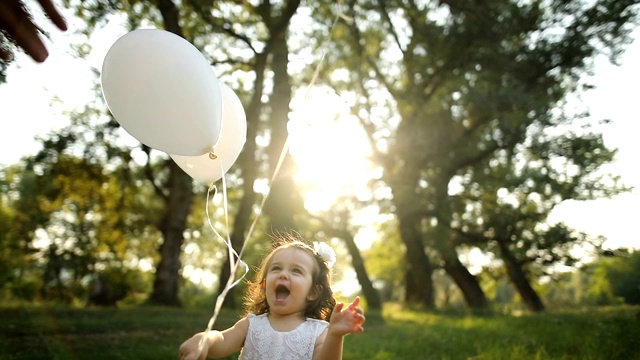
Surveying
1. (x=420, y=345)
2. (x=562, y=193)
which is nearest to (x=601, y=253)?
(x=562, y=193)

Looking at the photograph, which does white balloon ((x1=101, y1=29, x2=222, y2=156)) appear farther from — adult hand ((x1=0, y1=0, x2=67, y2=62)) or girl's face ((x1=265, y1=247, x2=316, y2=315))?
girl's face ((x1=265, y1=247, x2=316, y2=315))

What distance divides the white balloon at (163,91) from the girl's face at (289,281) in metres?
0.78

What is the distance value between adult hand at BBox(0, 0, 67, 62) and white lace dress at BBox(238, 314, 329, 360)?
204 cm

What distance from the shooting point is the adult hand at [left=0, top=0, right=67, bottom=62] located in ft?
10.2

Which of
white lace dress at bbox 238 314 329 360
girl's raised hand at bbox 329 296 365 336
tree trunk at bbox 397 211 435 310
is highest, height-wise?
tree trunk at bbox 397 211 435 310

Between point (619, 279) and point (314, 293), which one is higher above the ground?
point (619, 279)

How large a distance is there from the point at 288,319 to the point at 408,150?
1132 cm

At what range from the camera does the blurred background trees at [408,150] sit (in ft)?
33.6

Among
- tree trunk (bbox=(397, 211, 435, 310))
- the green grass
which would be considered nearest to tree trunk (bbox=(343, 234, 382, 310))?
tree trunk (bbox=(397, 211, 435, 310))

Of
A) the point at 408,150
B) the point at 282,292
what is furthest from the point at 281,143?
the point at 282,292

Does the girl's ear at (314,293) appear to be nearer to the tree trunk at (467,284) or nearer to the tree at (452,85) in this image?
the tree at (452,85)

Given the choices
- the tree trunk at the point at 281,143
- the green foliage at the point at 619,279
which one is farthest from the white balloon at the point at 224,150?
the tree trunk at the point at 281,143

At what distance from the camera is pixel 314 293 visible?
3.18 meters

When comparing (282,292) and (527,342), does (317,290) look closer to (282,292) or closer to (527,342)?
(282,292)
